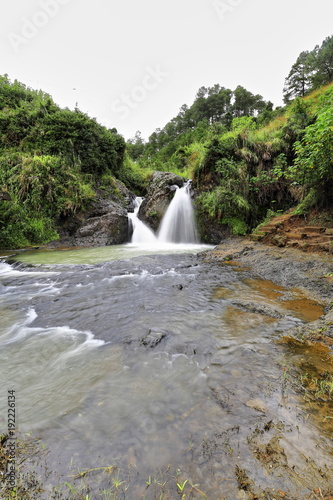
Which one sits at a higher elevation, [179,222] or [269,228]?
[179,222]

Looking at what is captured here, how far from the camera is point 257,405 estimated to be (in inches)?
64.7

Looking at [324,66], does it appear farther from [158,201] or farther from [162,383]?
[162,383]

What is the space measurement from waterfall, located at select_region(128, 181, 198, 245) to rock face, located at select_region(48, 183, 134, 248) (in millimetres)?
881

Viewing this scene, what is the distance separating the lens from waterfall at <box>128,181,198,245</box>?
12.2 metres

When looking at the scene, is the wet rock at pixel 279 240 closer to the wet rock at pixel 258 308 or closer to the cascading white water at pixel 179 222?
the wet rock at pixel 258 308

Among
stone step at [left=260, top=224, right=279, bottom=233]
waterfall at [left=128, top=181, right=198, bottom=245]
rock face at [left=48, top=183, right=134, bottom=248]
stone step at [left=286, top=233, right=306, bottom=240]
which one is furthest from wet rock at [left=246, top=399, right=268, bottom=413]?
rock face at [left=48, top=183, right=134, bottom=248]

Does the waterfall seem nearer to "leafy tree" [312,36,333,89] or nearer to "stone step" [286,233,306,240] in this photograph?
"stone step" [286,233,306,240]

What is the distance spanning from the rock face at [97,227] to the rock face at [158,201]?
142 cm

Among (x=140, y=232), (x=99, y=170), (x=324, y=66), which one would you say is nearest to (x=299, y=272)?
(x=140, y=232)

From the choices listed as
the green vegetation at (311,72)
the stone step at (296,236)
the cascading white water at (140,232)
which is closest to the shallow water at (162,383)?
the stone step at (296,236)

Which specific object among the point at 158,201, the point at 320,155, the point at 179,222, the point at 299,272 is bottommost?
the point at 299,272

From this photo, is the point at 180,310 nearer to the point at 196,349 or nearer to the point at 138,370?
the point at 196,349

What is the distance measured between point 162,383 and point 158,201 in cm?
1241

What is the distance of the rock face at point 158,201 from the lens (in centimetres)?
1337
